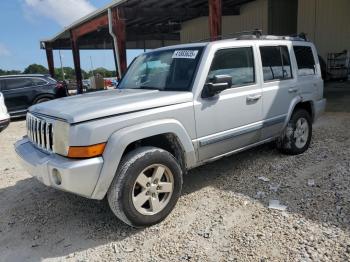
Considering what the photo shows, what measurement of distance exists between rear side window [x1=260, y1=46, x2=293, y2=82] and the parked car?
9096 mm

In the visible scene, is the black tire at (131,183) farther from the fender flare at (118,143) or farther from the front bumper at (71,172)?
the front bumper at (71,172)

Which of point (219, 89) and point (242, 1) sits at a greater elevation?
point (242, 1)

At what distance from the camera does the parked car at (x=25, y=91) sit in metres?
11.2

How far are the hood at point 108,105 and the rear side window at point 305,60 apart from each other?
238 centimetres

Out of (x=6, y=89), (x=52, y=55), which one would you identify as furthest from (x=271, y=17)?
(x=52, y=55)

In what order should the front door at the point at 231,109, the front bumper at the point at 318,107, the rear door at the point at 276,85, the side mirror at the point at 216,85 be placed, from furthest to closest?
1. the front bumper at the point at 318,107
2. the rear door at the point at 276,85
3. the front door at the point at 231,109
4. the side mirror at the point at 216,85

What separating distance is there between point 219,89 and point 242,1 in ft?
47.8

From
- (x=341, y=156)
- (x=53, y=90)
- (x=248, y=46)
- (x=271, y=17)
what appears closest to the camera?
(x=248, y=46)

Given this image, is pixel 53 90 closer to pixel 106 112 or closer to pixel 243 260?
pixel 106 112

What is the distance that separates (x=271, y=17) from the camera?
16.3 metres

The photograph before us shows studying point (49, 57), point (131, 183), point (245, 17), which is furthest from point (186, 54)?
point (49, 57)

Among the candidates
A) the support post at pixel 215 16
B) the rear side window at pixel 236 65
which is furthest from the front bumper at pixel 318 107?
the support post at pixel 215 16

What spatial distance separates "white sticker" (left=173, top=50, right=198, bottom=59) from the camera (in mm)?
3937

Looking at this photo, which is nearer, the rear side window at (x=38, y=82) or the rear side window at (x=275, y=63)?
the rear side window at (x=275, y=63)
